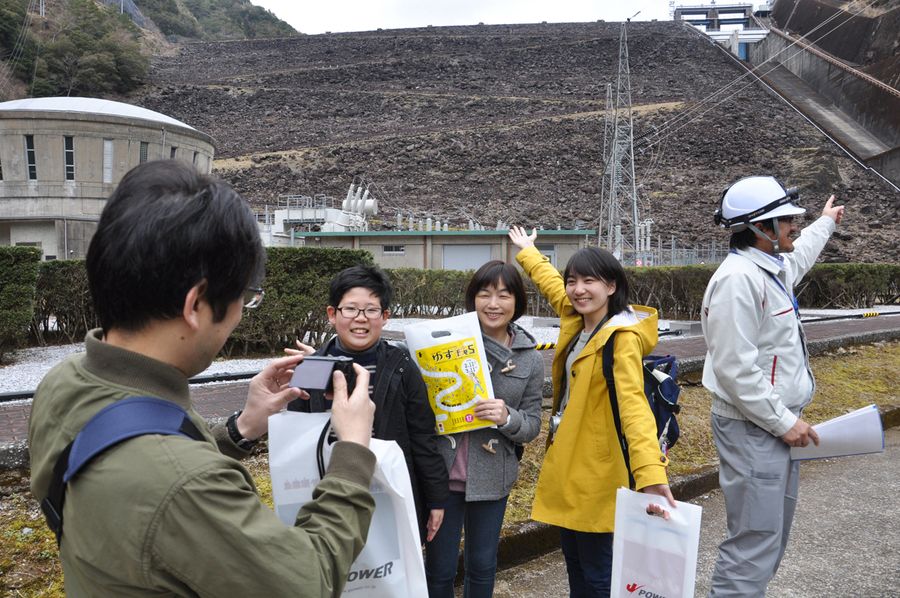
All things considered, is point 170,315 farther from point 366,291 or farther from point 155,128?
point 155,128

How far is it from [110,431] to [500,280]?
1992mm

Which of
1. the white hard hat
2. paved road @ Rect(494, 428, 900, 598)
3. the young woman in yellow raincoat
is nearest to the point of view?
the young woman in yellow raincoat

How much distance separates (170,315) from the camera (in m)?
1.15

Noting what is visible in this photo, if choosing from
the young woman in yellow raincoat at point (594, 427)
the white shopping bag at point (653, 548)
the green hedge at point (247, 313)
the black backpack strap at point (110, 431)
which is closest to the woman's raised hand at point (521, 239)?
the young woman in yellow raincoat at point (594, 427)

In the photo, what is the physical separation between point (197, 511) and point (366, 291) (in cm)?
148

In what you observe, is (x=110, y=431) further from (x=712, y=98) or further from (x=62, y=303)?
(x=712, y=98)

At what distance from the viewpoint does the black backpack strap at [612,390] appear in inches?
104

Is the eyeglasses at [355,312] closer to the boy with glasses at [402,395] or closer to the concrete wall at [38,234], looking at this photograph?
the boy with glasses at [402,395]

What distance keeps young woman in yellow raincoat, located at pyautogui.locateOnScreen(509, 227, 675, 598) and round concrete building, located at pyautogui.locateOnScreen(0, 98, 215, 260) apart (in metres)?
16.7

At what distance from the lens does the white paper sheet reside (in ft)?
8.53

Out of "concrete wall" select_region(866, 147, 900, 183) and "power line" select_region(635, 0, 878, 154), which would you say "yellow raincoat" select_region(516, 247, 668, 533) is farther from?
"power line" select_region(635, 0, 878, 154)

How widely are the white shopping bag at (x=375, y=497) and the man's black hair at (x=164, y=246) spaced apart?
2.09 feet

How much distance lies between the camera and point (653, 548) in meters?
2.28

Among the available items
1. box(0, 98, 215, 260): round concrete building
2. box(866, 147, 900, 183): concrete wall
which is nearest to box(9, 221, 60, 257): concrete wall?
box(0, 98, 215, 260): round concrete building
